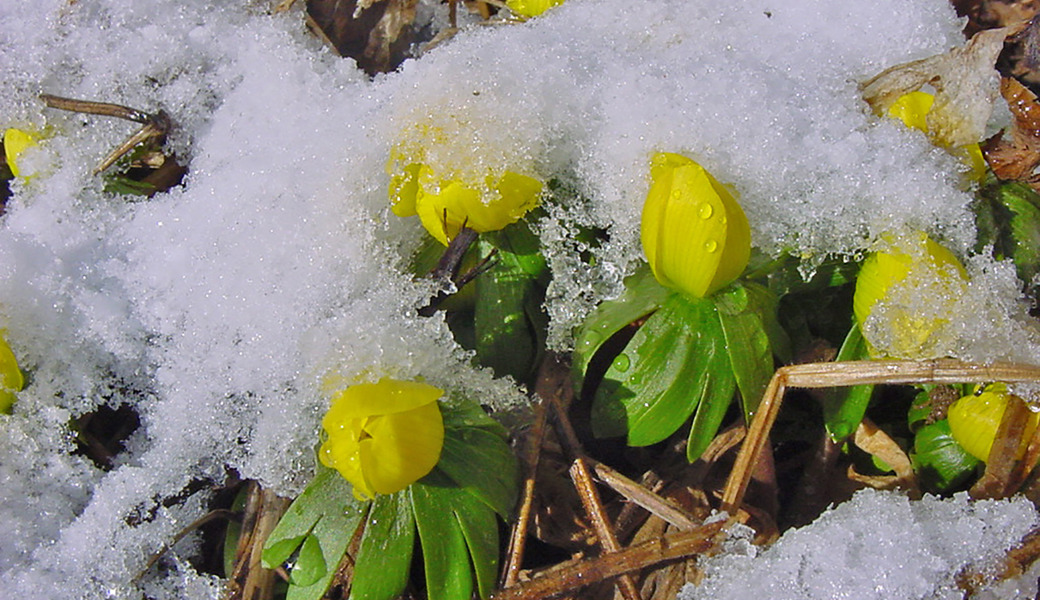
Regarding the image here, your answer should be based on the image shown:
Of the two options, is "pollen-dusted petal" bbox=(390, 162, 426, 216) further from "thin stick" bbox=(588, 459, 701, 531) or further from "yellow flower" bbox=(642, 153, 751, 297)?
"thin stick" bbox=(588, 459, 701, 531)

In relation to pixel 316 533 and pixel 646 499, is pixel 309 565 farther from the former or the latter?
pixel 646 499

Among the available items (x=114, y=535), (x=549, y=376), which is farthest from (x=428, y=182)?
(x=114, y=535)

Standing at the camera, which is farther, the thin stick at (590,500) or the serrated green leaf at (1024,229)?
the serrated green leaf at (1024,229)

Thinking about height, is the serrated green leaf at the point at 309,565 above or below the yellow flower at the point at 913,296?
below

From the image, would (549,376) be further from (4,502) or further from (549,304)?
(4,502)

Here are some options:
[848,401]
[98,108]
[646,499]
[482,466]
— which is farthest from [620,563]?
[98,108]

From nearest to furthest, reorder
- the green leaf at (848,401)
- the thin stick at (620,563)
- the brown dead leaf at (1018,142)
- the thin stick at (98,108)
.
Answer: the thin stick at (620,563) < the green leaf at (848,401) < the brown dead leaf at (1018,142) < the thin stick at (98,108)

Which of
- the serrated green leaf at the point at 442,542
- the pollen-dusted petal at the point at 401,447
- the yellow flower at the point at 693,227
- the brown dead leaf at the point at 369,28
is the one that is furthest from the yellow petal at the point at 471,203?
the brown dead leaf at the point at 369,28

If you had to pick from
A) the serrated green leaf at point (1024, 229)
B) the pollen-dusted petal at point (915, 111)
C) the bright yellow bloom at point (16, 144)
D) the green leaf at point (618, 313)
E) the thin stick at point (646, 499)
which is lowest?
the thin stick at point (646, 499)

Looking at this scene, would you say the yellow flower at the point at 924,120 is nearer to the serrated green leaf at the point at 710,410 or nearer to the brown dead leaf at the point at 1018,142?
the brown dead leaf at the point at 1018,142

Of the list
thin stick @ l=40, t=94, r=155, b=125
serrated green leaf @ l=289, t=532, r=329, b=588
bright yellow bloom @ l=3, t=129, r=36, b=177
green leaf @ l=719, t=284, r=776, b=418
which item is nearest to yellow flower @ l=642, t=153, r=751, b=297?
green leaf @ l=719, t=284, r=776, b=418
